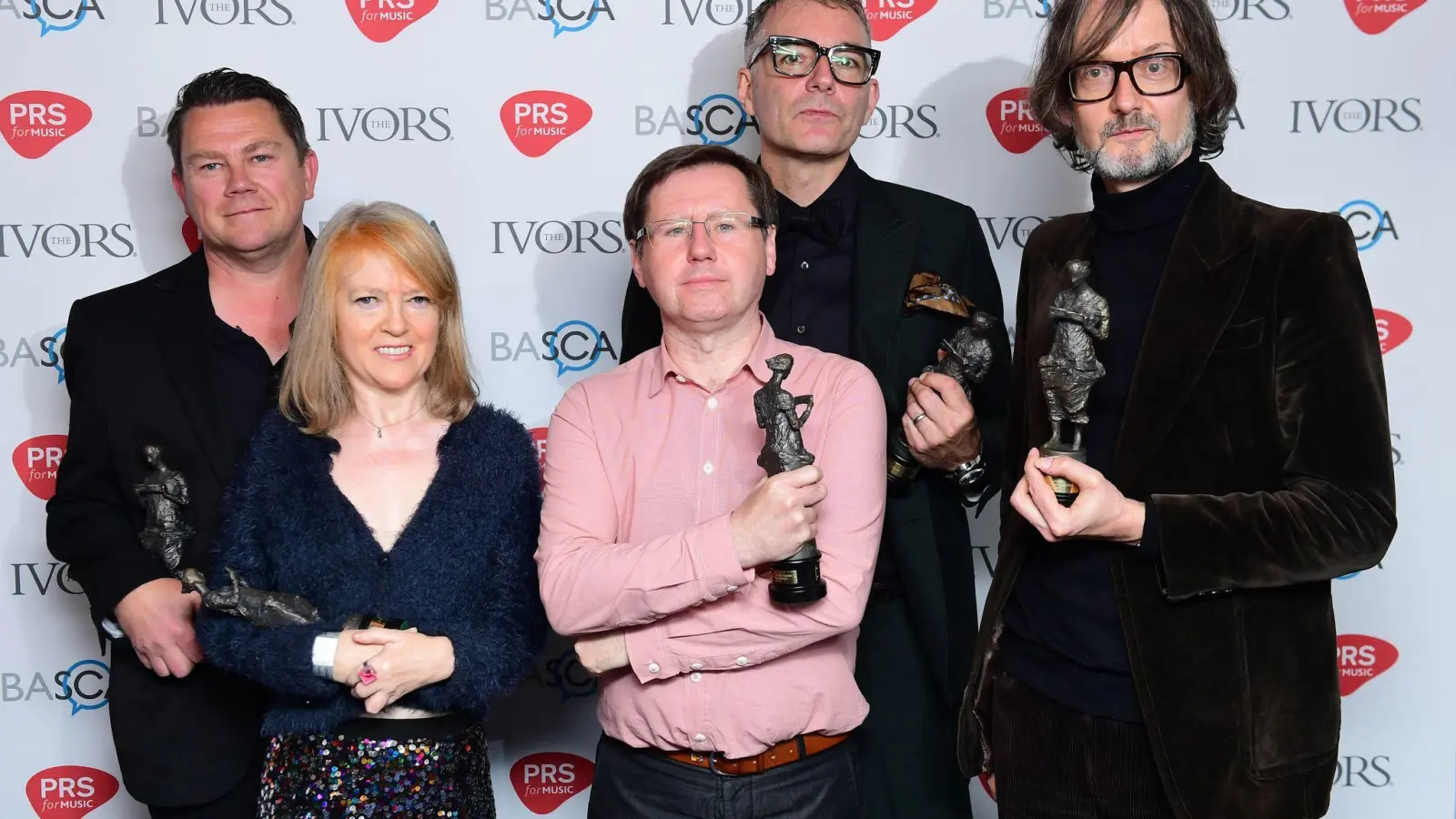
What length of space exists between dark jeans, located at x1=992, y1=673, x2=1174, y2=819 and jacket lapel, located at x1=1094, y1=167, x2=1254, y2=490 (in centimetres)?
42

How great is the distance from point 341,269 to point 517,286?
1.30 metres

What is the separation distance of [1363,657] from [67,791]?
385 cm

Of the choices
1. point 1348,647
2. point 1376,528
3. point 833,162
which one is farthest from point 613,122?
point 1348,647

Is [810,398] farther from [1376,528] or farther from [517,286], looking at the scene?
[517,286]

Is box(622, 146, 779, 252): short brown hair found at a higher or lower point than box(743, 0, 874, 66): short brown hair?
Answer: lower

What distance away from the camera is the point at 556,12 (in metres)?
3.49

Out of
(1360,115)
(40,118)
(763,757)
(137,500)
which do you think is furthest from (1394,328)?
(40,118)

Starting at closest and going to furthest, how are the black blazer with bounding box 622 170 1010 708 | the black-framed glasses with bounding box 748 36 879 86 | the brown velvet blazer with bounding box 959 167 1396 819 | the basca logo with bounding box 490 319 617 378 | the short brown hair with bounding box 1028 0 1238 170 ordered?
the brown velvet blazer with bounding box 959 167 1396 819
the short brown hair with bounding box 1028 0 1238 170
the black blazer with bounding box 622 170 1010 708
the black-framed glasses with bounding box 748 36 879 86
the basca logo with bounding box 490 319 617 378

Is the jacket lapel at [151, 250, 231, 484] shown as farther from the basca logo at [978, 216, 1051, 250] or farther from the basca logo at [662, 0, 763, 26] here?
the basca logo at [978, 216, 1051, 250]

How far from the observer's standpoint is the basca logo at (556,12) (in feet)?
11.4

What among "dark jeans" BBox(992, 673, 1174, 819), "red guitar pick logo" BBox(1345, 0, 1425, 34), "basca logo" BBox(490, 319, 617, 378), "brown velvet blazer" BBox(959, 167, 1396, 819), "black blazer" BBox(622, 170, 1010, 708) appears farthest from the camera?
"basca logo" BBox(490, 319, 617, 378)

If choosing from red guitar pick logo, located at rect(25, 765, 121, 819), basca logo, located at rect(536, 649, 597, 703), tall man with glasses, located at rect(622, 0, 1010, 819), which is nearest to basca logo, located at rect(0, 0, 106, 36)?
tall man with glasses, located at rect(622, 0, 1010, 819)

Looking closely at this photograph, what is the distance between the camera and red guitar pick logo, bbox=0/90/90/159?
138 inches

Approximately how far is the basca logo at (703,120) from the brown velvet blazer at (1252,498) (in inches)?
70.9
